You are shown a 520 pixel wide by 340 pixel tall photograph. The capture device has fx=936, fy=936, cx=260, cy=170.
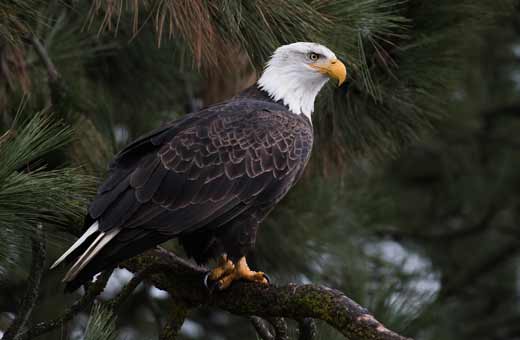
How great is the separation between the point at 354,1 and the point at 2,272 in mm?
1607

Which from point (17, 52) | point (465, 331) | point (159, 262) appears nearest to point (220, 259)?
point (159, 262)

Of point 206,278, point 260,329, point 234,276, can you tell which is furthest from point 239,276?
point 260,329

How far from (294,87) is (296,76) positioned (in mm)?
48

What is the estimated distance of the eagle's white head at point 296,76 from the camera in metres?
3.80

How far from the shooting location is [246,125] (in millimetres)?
3625

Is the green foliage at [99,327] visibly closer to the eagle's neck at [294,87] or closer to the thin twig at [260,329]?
the thin twig at [260,329]

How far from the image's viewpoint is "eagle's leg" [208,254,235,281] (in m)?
3.45

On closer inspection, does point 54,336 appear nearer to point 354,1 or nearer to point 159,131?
point 159,131

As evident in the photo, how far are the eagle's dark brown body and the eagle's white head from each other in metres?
0.20

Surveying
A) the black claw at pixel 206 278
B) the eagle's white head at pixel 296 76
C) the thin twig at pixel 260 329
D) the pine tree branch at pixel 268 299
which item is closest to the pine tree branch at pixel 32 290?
the pine tree branch at pixel 268 299

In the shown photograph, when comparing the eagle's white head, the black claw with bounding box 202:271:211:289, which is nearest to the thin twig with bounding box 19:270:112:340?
the black claw with bounding box 202:271:211:289

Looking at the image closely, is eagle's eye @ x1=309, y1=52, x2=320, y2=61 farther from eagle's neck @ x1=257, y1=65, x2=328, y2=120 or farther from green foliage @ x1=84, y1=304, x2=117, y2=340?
green foliage @ x1=84, y1=304, x2=117, y2=340

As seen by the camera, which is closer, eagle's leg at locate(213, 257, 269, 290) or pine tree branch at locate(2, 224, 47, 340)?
pine tree branch at locate(2, 224, 47, 340)

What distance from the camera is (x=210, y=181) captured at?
3.50m
